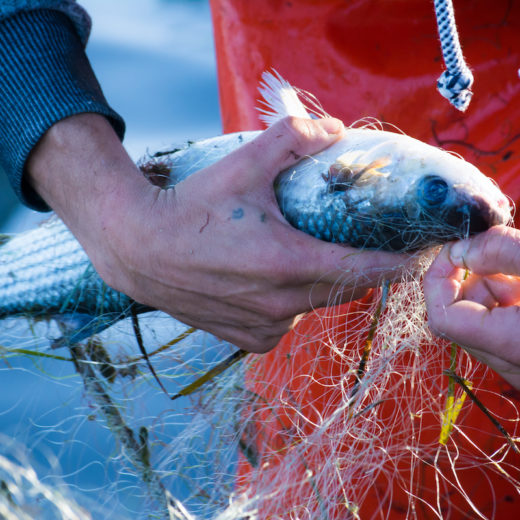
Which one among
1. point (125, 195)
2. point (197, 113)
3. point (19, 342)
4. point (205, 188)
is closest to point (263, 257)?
point (205, 188)

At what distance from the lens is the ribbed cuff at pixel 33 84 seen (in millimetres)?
1231

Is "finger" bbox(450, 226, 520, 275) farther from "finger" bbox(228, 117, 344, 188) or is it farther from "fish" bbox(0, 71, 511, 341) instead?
"finger" bbox(228, 117, 344, 188)

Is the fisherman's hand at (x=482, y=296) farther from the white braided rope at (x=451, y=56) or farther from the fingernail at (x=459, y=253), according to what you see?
the white braided rope at (x=451, y=56)

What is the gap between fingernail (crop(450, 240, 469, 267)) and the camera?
1093 millimetres

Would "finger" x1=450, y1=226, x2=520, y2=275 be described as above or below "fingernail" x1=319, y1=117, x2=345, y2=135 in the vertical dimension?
below

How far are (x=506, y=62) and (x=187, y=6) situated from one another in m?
2.78

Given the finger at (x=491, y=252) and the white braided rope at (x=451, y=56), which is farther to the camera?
the white braided rope at (x=451, y=56)

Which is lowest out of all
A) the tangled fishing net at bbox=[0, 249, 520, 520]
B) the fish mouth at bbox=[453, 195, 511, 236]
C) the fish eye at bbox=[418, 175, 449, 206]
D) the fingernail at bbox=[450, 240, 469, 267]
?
the tangled fishing net at bbox=[0, 249, 520, 520]

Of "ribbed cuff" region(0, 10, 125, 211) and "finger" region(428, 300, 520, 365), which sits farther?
"ribbed cuff" region(0, 10, 125, 211)

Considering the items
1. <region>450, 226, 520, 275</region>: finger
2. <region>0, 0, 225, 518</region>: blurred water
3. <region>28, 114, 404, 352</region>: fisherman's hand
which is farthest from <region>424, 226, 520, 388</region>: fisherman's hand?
<region>0, 0, 225, 518</region>: blurred water

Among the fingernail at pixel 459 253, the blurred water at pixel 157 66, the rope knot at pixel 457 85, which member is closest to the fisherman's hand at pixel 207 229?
the fingernail at pixel 459 253

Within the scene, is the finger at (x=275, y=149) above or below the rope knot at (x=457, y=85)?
below

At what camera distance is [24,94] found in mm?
1241

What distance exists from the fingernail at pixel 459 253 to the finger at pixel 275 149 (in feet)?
1.25
